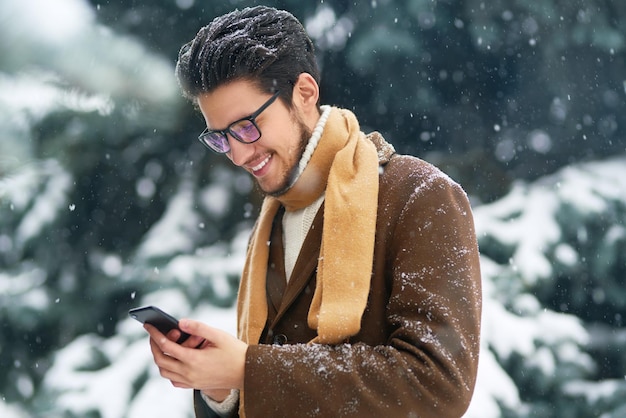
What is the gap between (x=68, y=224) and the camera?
3.73 metres

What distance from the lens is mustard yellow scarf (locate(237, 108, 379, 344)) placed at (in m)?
1.57

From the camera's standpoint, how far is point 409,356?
57.2 inches

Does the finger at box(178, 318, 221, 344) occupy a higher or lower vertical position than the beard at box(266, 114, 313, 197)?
lower

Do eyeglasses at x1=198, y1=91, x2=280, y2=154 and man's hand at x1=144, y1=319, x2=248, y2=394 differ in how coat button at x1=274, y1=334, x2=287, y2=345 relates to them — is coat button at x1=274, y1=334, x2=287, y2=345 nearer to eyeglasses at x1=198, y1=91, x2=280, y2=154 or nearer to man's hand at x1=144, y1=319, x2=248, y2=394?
man's hand at x1=144, y1=319, x2=248, y2=394

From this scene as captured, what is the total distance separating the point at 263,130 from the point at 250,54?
187 millimetres

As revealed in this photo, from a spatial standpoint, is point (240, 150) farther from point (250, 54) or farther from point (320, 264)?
point (320, 264)

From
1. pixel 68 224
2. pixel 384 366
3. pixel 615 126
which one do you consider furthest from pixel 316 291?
pixel 615 126

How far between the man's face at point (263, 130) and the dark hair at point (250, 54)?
3 centimetres

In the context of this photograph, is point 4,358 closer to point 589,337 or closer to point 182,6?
point 182,6

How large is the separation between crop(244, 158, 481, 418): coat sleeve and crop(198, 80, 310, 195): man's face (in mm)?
393

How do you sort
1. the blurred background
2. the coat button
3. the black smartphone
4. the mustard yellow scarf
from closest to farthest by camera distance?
1. the black smartphone
2. the mustard yellow scarf
3. the coat button
4. the blurred background

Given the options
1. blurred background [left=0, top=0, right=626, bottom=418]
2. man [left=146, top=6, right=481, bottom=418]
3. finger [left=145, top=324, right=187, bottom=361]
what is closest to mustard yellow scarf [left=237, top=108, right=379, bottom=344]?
man [left=146, top=6, right=481, bottom=418]

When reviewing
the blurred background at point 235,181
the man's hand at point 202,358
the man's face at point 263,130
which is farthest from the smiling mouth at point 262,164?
the blurred background at point 235,181

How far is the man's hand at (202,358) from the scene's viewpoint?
1.46 metres
